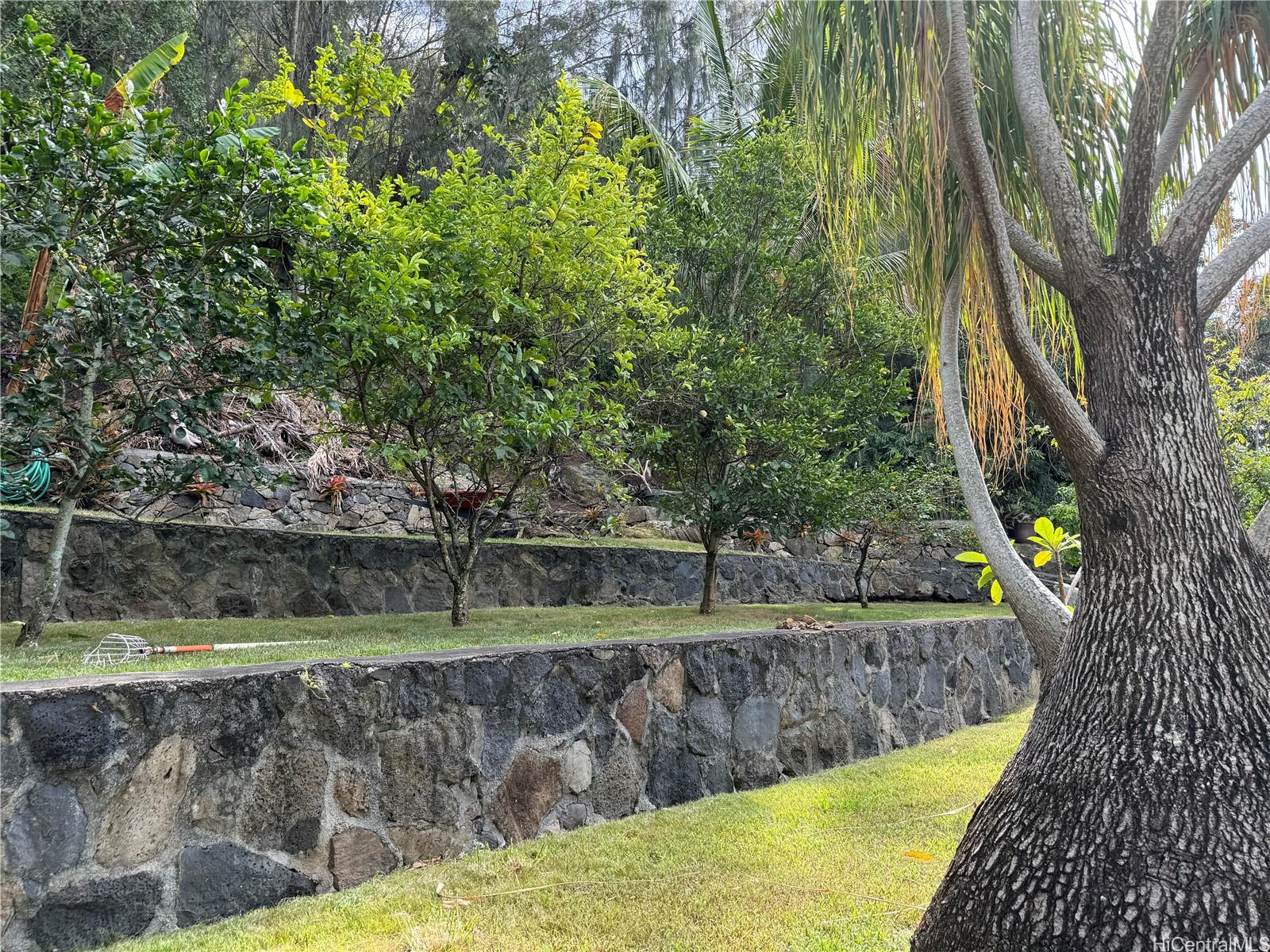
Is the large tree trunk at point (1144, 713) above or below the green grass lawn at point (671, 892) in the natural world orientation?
above

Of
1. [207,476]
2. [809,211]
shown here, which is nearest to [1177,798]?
[207,476]

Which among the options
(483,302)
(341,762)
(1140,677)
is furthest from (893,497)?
(341,762)

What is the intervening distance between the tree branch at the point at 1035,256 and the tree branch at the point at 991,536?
0.49 metres

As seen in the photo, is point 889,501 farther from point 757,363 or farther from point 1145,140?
point 1145,140

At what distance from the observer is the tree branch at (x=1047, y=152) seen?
2.45m

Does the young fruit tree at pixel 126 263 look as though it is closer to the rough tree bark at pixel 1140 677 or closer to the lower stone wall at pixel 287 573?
the lower stone wall at pixel 287 573

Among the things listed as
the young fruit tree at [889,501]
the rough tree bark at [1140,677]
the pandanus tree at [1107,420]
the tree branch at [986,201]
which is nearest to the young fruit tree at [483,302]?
the pandanus tree at [1107,420]

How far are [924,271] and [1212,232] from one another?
4.18 feet

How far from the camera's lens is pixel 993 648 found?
6.96 metres

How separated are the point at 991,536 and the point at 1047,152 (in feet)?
4.27

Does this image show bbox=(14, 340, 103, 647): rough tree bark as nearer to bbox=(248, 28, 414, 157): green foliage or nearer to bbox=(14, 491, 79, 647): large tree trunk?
bbox=(14, 491, 79, 647): large tree trunk

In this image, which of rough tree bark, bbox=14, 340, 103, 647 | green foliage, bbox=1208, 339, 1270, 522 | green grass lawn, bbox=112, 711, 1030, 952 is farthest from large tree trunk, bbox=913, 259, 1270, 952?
green foliage, bbox=1208, 339, 1270, 522

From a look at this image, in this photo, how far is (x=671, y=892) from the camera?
2.68 meters

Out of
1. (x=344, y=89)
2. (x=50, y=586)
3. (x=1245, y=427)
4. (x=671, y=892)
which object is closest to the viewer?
(x=671, y=892)
